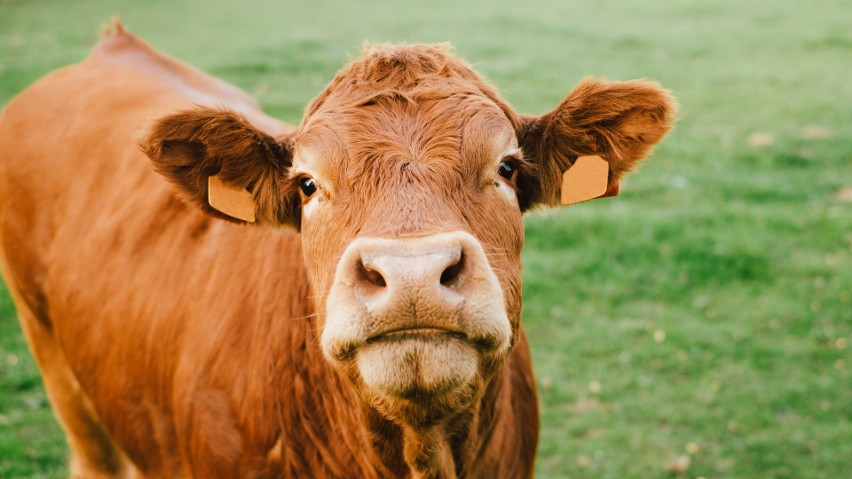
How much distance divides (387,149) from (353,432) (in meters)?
1.07

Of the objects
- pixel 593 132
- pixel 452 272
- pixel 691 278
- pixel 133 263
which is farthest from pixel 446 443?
pixel 691 278

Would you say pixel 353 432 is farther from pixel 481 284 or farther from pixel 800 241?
pixel 800 241

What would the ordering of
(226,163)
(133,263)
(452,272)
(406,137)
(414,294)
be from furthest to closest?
(133,263) < (226,163) < (406,137) < (452,272) < (414,294)

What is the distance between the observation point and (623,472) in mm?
5035

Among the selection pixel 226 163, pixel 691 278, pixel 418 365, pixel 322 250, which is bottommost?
pixel 691 278

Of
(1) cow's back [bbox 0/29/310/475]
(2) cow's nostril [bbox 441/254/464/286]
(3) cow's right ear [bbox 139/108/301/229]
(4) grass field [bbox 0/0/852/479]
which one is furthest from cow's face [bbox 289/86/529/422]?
(4) grass field [bbox 0/0/852/479]

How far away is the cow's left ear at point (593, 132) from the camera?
294 centimetres

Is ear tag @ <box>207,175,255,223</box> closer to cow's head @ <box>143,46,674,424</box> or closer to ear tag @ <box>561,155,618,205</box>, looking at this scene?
cow's head @ <box>143,46,674,424</box>

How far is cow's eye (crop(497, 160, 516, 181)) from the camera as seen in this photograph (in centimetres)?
274

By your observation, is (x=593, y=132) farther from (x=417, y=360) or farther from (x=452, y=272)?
(x=417, y=360)

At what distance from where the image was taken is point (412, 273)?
202 centimetres

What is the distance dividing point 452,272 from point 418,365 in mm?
260

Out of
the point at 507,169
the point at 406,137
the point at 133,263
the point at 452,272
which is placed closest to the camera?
the point at 452,272

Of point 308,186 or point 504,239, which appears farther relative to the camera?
point 308,186
